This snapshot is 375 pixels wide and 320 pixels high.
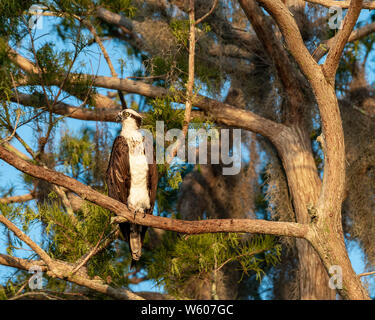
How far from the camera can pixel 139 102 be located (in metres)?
6.31

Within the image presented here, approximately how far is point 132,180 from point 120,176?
108mm

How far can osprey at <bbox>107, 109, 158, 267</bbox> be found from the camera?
381cm

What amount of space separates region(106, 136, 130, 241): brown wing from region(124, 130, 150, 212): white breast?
35 mm

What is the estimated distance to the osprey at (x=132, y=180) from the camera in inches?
150

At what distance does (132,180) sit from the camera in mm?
3854

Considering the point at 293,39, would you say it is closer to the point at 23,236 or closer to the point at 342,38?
the point at 342,38

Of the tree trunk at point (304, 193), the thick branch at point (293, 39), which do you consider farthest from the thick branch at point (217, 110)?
the thick branch at point (293, 39)

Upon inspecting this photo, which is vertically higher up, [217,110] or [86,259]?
[217,110]

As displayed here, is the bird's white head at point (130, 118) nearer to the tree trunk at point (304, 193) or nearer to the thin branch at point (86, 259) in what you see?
the thin branch at point (86, 259)

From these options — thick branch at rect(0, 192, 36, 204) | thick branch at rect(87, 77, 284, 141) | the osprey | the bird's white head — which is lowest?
the osprey

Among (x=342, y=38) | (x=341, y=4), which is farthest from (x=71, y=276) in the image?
(x=341, y=4)

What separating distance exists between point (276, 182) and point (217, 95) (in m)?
1.07

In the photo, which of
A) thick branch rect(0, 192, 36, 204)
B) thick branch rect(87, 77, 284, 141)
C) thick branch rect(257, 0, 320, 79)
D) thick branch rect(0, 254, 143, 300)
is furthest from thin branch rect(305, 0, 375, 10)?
thick branch rect(0, 192, 36, 204)

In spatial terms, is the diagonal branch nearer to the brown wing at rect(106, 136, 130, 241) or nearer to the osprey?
the osprey
